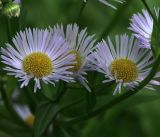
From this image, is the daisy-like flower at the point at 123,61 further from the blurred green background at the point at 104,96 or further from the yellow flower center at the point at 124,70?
the blurred green background at the point at 104,96

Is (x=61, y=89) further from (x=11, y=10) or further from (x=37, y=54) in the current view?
(x=11, y=10)

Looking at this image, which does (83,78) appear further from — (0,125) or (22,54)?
(0,125)

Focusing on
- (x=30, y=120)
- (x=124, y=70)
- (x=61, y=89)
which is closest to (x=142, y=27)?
(x=124, y=70)

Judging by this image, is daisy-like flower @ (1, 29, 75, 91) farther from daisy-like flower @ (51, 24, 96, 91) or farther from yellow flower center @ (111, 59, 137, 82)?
yellow flower center @ (111, 59, 137, 82)

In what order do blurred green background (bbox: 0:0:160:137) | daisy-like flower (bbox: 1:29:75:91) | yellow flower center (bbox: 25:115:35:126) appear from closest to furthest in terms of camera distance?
daisy-like flower (bbox: 1:29:75:91)
blurred green background (bbox: 0:0:160:137)
yellow flower center (bbox: 25:115:35:126)

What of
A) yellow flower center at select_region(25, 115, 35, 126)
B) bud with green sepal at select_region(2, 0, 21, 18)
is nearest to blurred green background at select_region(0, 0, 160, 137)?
yellow flower center at select_region(25, 115, 35, 126)

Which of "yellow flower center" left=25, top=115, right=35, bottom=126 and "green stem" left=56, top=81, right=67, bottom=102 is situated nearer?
"green stem" left=56, top=81, right=67, bottom=102

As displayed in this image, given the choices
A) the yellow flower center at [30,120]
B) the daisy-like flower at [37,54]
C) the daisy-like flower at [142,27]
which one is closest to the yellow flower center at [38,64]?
the daisy-like flower at [37,54]

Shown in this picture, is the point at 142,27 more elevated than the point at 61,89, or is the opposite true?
the point at 142,27
